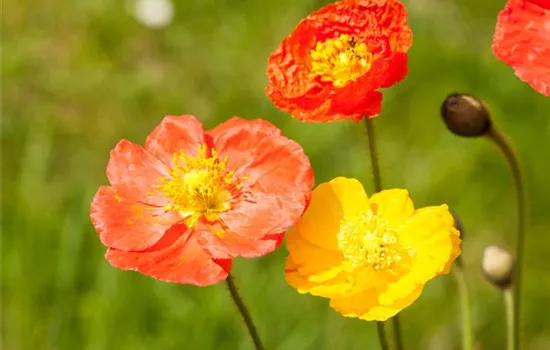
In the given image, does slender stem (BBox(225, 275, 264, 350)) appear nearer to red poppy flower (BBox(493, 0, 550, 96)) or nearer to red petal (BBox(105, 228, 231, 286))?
red petal (BBox(105, 228, 231, 286))

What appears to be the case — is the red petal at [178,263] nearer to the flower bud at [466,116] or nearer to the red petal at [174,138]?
the red petal at [174,138]

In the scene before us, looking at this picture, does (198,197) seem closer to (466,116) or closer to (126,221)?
(126,221)

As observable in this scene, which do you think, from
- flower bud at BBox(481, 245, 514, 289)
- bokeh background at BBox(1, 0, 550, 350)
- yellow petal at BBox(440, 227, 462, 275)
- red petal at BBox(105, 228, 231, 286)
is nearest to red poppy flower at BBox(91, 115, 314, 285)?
red petal at BBox(105, 228, 231, 286)

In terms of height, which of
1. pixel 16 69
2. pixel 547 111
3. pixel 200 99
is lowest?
pixel 547 111

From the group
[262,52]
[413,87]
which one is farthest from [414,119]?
[262,52]

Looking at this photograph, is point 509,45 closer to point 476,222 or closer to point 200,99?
point 476,222

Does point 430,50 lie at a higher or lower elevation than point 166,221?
lower

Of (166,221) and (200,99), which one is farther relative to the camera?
(200,99)
